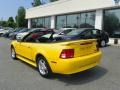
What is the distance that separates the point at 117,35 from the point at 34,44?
12958mm

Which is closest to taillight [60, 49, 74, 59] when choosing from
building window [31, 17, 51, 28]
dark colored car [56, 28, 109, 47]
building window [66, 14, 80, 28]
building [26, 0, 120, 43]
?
dark colored car [56, 28, 109, 47]

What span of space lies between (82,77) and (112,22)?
14.0 metres

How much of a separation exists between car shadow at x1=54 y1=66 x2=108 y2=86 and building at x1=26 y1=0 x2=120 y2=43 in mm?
12073

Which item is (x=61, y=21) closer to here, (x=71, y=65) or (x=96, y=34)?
(x=96, y=34)

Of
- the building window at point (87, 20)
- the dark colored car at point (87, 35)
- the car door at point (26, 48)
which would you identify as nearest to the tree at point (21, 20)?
the building window at point (87, 20)

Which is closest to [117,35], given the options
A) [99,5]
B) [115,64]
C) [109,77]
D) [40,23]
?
[99,5]

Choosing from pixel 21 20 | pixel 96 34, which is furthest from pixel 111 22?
pixel 21 20

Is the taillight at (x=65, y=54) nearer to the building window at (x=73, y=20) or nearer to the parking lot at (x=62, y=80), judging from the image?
the parking lot at (x=62, y=80)

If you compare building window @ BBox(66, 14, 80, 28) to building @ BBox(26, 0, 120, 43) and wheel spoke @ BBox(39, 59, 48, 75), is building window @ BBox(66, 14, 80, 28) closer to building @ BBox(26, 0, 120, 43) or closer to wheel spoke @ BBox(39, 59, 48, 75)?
building @ BBox(26, 0, 120, 43)

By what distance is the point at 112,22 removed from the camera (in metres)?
19.4

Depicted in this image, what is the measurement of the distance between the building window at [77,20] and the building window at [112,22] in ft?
5.88

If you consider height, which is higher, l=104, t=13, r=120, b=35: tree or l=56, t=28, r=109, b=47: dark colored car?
l=104, t=13, r=120, b=35: tree

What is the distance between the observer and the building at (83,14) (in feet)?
61.9

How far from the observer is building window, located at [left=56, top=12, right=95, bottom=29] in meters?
21.6
